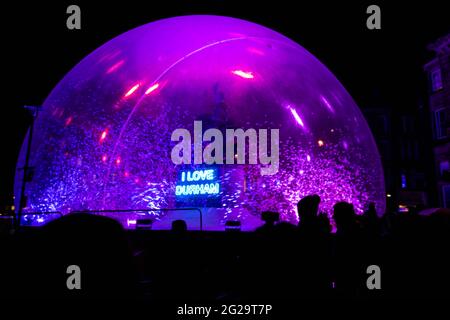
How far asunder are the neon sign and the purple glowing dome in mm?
493

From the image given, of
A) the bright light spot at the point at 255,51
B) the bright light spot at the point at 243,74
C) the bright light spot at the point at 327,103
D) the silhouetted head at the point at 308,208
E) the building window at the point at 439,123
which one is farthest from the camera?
the building window at the point at 439,123

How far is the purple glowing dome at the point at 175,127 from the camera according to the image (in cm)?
889

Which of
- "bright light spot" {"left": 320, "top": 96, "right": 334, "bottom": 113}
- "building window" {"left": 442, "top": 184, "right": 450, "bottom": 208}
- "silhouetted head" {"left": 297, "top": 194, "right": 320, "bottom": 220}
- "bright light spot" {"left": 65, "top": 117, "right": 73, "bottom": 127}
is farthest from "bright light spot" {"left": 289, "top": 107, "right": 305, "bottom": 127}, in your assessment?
"building window" {"left": 442, "top": 184, "right": 450, "bottom": 208}

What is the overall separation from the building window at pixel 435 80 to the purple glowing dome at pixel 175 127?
16.8 m

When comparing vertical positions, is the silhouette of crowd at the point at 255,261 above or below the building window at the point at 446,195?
below

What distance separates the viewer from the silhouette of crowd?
3.78ft

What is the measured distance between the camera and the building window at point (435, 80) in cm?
2320

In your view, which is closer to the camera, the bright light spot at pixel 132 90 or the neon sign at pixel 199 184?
the bright light spot at pixel 132 90

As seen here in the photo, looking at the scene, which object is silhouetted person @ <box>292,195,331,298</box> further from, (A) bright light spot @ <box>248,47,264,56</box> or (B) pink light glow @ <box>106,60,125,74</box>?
(A) bright light spot @ <box>248,47,264,56</box>

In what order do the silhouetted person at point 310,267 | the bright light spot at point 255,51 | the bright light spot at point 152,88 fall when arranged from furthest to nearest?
the bright light spot at point 152,88
the bright light spot at point 255,51
the silhouetted person at point 310,267

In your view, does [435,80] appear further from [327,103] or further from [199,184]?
[199,184]


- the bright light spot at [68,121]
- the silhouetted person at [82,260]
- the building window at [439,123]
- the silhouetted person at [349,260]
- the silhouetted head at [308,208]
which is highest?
the building window at [439,123]

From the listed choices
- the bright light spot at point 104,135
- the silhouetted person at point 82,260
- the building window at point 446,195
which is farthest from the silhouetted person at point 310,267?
the building window at point 446,195

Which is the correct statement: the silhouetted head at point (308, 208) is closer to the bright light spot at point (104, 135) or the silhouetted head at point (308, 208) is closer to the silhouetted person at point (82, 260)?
the silhouetted person at point (82, 260)
